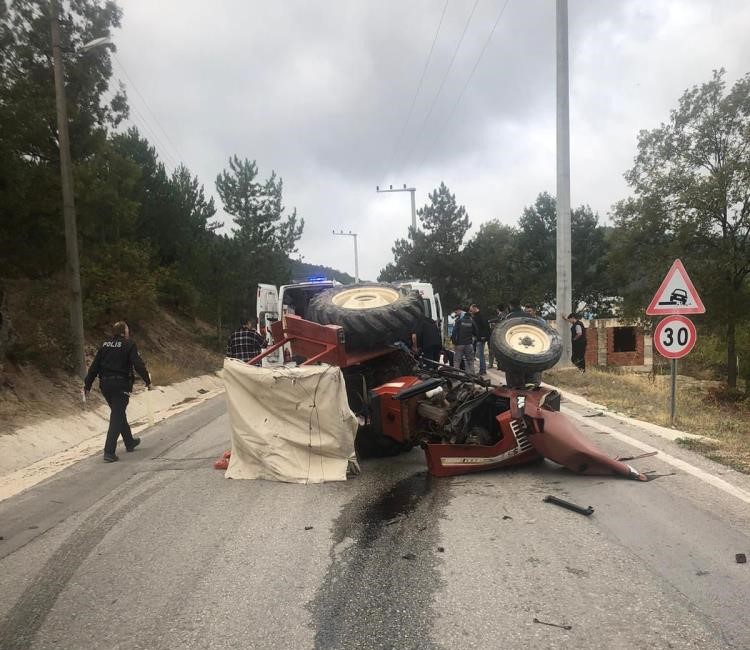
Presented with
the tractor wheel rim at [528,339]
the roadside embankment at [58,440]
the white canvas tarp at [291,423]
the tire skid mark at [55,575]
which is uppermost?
the tractor wheel rim at [528,339]

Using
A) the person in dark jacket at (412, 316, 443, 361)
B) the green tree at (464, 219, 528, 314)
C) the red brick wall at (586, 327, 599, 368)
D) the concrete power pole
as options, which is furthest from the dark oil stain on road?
the green tree at (464, 219, 528, 314)

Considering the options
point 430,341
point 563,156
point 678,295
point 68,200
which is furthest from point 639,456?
point 68,200

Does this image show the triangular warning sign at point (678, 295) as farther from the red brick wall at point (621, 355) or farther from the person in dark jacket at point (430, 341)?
the red brick wall at point (621, 355)

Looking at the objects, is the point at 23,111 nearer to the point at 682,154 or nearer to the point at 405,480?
the point at 405,480

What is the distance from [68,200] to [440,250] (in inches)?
1191

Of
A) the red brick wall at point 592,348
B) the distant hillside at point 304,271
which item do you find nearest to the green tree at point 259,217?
the distant hillside at point 304,271

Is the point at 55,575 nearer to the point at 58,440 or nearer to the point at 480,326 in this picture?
the point at 58,440

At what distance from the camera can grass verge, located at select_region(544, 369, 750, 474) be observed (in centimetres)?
644

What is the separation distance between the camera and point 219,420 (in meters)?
10.9

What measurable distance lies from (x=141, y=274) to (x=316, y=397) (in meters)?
13.9

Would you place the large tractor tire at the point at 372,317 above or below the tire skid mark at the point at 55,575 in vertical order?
above

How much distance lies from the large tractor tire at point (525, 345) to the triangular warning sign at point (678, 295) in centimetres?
206

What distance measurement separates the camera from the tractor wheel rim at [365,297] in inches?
290

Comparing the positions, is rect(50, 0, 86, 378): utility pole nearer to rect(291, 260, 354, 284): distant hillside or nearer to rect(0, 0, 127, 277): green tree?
rect(0, 0, 127, 277): green tree
